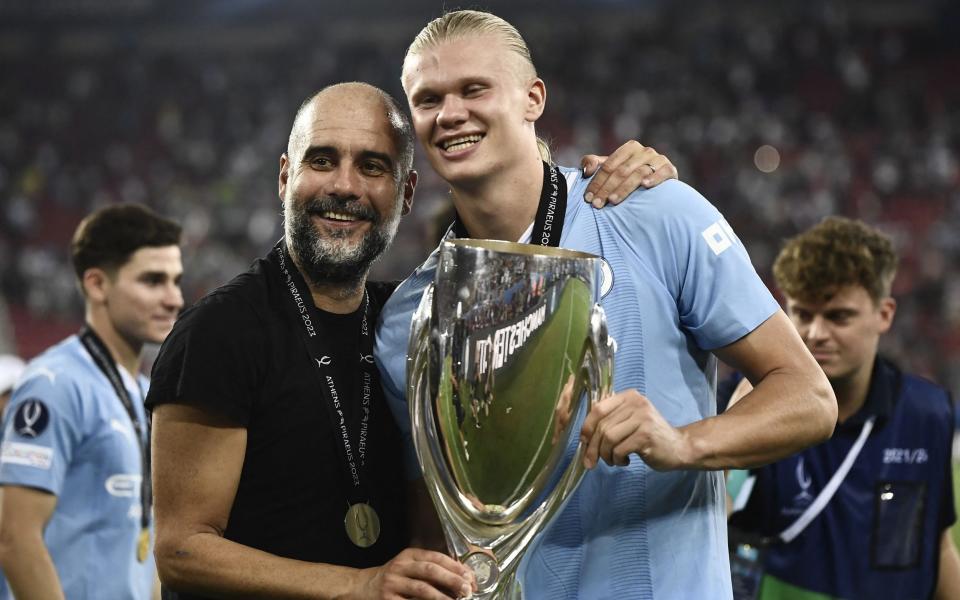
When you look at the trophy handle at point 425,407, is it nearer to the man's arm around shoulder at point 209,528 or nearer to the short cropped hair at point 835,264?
the man's arm around shoulder at point 209,528

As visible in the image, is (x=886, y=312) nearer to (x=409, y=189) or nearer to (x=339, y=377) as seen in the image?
(x=409, y=189)

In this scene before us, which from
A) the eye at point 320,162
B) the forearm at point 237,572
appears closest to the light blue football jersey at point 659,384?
the forearm at point 237,572

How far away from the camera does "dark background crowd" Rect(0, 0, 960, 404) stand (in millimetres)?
19438

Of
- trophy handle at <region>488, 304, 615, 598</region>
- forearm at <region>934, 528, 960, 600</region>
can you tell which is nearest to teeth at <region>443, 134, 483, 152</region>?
trophy handle at <region>488, 304, 615, 598</region>

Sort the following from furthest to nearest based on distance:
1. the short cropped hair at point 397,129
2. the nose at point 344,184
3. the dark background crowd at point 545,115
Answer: the dark background crowd at point 545,115 → the short cropped hair at point 397,129 → the nose at point 344,184

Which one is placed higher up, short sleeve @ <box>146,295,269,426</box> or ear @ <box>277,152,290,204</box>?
ear @ <box>277,152,290,204</box>

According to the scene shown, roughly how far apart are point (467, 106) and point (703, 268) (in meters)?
0.54

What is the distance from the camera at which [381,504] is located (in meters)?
2.44

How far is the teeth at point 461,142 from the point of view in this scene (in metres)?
2.22

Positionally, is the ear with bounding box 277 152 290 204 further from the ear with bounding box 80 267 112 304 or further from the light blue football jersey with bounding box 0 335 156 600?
the ear with bounding box 80 267 112 304

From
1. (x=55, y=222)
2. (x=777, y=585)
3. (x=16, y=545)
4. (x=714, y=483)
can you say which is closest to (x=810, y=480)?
(x=777, y=585)

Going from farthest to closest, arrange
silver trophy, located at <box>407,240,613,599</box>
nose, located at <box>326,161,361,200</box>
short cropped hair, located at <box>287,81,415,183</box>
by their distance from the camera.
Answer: short cropped hair, located at <box>287,81,415,183</box> → nose, located at <box>326,161,361,200</box> → silver trophy, located at <box>407,240,613,599</box>

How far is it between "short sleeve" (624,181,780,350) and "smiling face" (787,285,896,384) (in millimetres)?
1464

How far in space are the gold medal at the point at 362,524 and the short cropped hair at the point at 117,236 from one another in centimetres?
234
